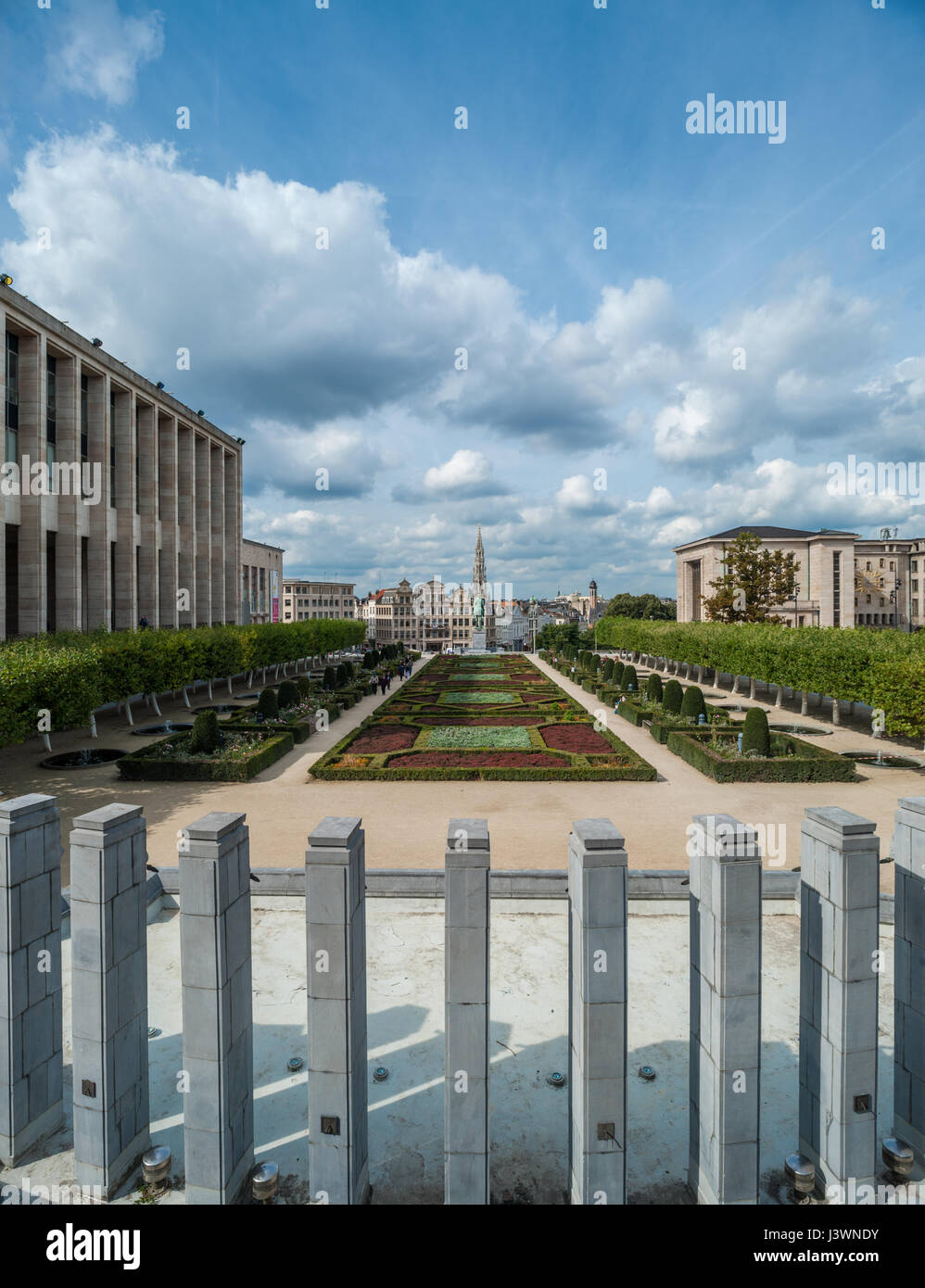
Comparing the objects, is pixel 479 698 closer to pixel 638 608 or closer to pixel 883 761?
pixel 883 761

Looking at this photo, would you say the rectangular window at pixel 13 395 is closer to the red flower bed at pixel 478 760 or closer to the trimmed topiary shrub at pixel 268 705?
the trimmed topiary shrub at pixel 268 705

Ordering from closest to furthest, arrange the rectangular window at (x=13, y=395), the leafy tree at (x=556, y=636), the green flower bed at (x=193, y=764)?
the green flower bed at (x=193, y=764)
the rectangular window at (x=13, y=395)
the leafy tree at (x=556, y=636)

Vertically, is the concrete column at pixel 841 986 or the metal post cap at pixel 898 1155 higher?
the concrete column at pixel 841 986

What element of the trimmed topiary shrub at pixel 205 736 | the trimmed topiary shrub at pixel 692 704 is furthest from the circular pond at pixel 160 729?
the trimmed topiary shrub at pixel 692 704

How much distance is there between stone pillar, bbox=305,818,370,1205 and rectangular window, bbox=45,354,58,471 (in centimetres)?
4019

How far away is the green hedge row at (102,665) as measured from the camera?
21781 mm

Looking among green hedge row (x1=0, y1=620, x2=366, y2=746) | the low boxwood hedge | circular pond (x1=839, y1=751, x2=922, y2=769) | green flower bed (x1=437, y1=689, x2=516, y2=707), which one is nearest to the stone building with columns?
green hedge row (x1=0, y1=620, x2=366, y2=746)

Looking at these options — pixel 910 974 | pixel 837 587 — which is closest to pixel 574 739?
pixel 910 974

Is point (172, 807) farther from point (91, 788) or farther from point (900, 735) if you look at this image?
point (900, 735)

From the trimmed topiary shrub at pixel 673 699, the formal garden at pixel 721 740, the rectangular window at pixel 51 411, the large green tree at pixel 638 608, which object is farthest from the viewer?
the large green tree at pixel 638 608

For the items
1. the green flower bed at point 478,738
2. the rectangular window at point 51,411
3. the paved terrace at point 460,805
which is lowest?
the paved terrace at point 460,805

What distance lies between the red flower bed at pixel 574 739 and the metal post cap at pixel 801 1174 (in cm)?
2107

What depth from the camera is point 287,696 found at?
122ft

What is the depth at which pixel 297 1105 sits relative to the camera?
7.38 metres
